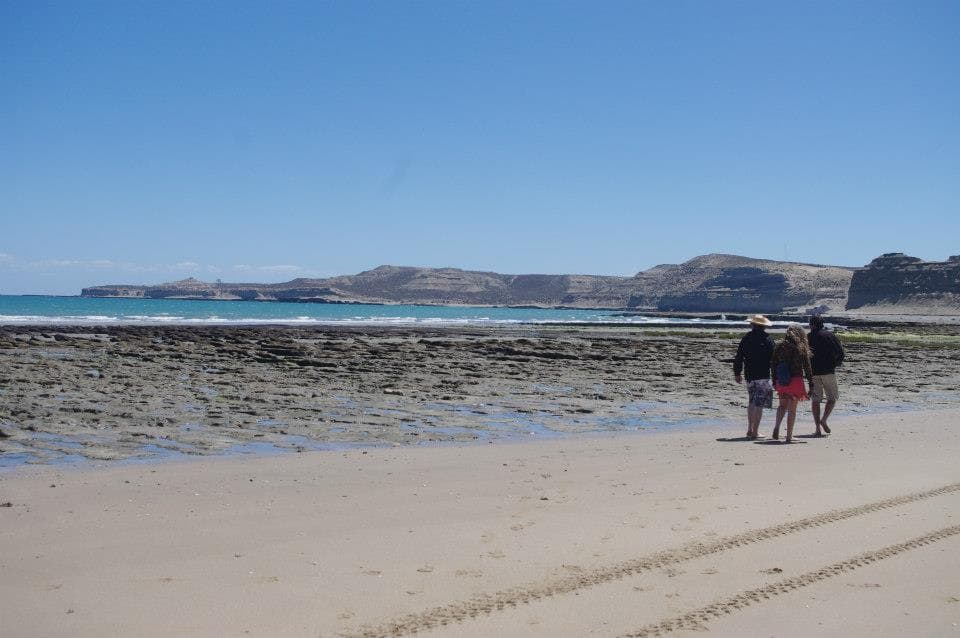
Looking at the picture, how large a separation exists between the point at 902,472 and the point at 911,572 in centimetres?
368

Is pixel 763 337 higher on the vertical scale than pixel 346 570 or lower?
higher

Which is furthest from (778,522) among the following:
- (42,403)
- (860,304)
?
A: (860,304)

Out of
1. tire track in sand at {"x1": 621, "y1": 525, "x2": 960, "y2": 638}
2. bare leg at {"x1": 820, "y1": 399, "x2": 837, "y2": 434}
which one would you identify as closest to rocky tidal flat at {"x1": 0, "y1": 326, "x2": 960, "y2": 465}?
bare leg at {"x1": 820, "y1": 399, "x2": 837, "y2": 434}

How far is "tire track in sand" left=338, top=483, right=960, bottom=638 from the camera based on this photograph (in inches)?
162

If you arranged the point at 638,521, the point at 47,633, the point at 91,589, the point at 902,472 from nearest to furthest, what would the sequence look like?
the point at 47,633 < the point at 91,589 < the point at 638,521 < the point at 902,472

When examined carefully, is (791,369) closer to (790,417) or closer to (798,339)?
(798,339)

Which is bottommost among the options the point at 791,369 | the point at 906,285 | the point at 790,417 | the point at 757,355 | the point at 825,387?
the point at 790,417

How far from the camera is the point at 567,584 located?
4.76 m

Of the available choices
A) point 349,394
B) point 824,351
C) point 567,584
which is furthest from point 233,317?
point 567,584

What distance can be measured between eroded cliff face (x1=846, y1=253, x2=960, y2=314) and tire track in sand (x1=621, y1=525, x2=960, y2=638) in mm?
126188

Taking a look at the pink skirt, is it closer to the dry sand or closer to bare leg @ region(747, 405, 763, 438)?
bare leg @ region(747, 405, 763, 438)

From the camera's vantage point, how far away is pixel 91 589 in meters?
4.59

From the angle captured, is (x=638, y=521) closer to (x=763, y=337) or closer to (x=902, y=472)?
(x=902, y=472)

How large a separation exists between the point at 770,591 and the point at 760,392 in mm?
7007
